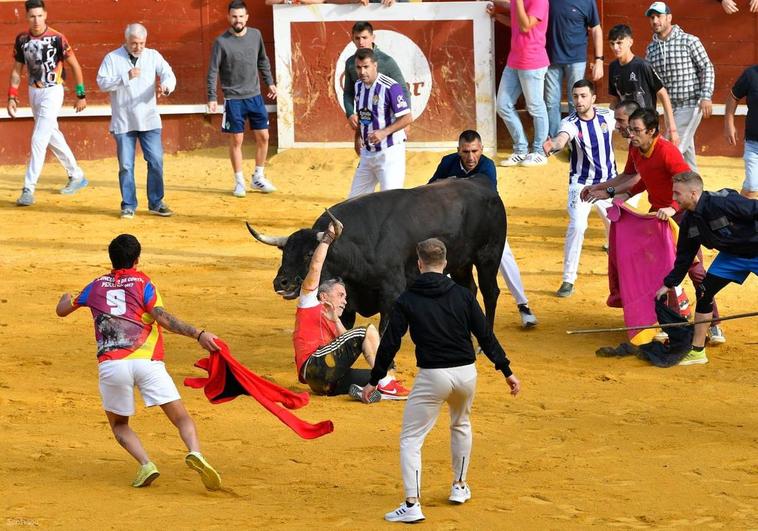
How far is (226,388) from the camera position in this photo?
7.21 meters

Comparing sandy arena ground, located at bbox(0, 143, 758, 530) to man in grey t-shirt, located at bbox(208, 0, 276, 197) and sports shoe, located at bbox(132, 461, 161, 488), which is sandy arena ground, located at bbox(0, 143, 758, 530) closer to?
sports shoe, located at bbox(132, 461, 161, 488)

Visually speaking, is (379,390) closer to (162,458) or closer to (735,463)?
(162,458)

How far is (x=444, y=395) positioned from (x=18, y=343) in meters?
4.58

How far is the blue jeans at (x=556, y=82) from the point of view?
15.0 meters

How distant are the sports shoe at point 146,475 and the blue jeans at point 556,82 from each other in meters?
9.08

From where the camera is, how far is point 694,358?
31.0 feet

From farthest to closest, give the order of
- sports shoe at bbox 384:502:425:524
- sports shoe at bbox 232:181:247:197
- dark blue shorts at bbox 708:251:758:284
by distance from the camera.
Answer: sports shoe at bbox 232:181:247:197, dark blue shorts at bbox 708:251:758:284, sports shoe at bbox 384:502:425:524

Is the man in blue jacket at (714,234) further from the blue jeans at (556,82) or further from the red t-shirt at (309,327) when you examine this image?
the blue jeans at (556,82)

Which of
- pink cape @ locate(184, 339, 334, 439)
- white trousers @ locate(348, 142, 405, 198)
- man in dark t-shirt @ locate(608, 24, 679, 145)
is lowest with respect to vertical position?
pink cape @ locate(184, 339, 334, 439)

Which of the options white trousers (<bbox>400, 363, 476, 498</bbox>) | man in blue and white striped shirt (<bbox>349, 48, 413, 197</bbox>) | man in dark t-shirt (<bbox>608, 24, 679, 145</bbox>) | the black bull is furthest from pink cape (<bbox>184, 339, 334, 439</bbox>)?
man in dark t-shirt (<bbox>608, 24, 679, 145</bbox>)

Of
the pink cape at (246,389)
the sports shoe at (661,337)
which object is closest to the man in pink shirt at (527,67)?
the sports shoe at (661,337)

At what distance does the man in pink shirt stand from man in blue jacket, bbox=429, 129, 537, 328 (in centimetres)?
466

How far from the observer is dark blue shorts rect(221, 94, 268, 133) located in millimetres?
14703

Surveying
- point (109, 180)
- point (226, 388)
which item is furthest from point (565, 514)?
point (109, 180)
